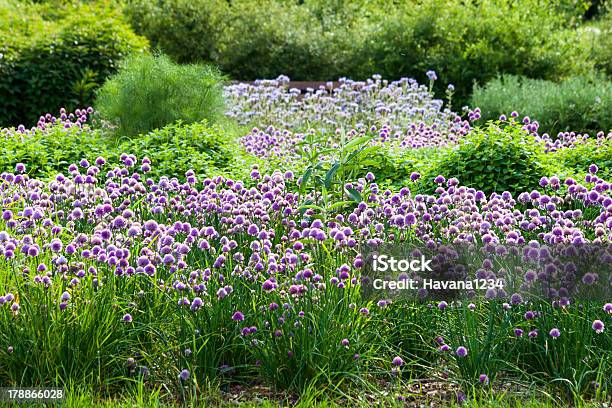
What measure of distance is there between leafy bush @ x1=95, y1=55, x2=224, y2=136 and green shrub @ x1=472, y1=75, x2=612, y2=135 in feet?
14.2

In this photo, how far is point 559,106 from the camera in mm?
11211

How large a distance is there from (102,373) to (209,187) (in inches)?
64.4

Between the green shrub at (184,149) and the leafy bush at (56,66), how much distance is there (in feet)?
14.6

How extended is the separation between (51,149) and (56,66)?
455 centimetres

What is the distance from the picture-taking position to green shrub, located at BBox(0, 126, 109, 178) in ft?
26.2

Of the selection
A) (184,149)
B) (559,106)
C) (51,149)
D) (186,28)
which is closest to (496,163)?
(184,149)

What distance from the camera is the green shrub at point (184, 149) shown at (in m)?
7.60

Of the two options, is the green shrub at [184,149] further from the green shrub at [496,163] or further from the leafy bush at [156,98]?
the green shrub at [496,163]

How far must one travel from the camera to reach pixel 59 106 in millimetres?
Result: 12539

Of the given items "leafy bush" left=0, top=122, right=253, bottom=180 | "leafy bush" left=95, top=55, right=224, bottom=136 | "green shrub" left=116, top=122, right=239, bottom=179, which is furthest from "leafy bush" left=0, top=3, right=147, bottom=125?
"green shrub" left=116, top=122, right=239, bottom=179

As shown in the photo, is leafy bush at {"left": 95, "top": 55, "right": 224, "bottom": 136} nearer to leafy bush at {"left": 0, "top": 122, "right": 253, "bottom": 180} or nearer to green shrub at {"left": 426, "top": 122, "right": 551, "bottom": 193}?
leafy bush at {"left": 0, "top": 122, "right": 253, "bottom": 180}

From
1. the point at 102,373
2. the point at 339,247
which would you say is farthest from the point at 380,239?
the point at 102,373

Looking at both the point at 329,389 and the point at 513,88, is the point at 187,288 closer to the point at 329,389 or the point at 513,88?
the point at 329,389
